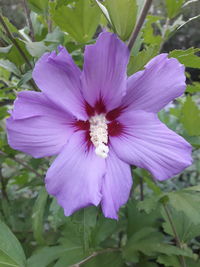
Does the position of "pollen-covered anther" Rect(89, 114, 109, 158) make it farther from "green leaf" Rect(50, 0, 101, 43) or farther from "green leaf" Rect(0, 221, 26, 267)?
"green leaf" Rect(0, 221, 26, 267)

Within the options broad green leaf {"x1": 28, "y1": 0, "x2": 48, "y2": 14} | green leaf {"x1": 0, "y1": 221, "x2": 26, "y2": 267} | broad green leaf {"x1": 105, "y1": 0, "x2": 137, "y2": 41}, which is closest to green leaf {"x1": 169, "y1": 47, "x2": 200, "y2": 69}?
broad green leaf {"x1": 105, "y1": 0, "x2": 137, "y2": 41}

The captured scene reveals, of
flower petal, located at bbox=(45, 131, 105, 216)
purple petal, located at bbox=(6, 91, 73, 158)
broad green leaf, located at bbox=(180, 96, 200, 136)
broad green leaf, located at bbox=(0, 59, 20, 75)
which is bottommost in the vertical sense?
broad green leaf, located at bbox=(180, 96, 200, 136)

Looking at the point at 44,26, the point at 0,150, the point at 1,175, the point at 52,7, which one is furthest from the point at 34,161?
the point at 52,7

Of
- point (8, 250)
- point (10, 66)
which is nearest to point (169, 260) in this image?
point (8, 250)

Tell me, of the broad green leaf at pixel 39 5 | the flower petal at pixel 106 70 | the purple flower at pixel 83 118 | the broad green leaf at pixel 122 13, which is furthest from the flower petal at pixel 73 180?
the broad green leaf at pixel 39 5

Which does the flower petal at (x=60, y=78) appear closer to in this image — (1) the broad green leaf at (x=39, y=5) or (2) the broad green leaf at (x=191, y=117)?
(1) the broad green leaf at (x=39, y=5)

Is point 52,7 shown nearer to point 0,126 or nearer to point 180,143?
point 180,143
